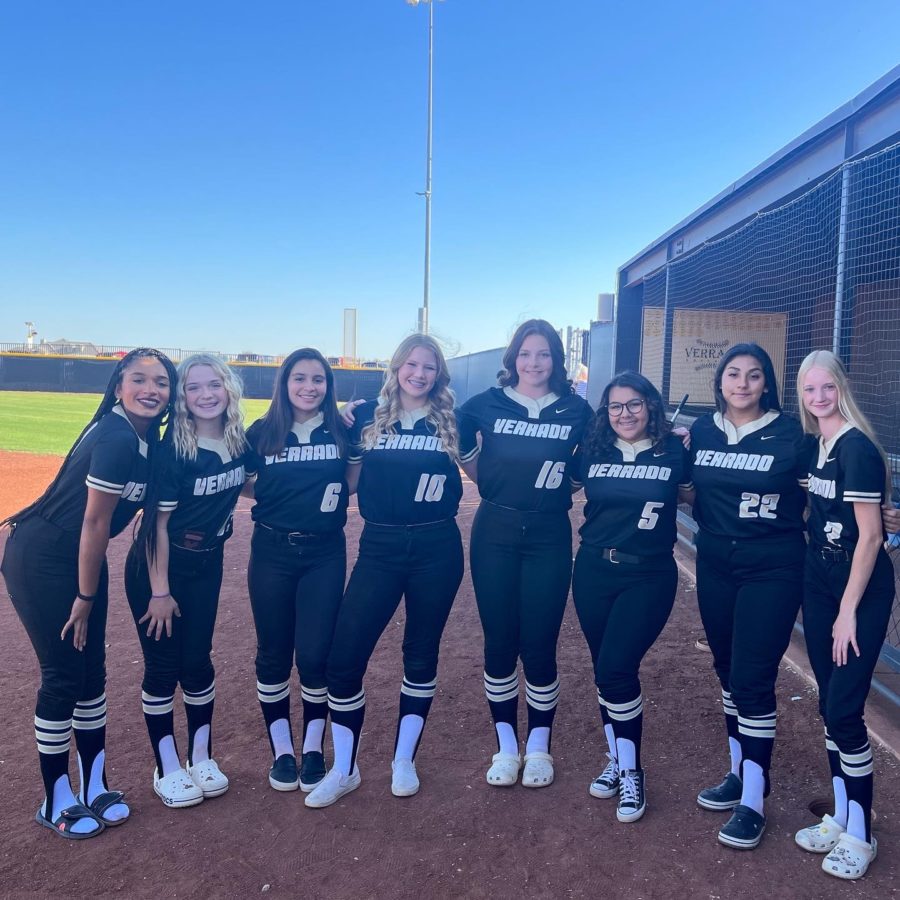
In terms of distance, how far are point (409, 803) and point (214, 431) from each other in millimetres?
1740

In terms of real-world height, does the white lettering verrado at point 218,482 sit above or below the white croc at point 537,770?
above

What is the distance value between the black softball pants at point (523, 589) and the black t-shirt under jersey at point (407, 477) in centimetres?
24


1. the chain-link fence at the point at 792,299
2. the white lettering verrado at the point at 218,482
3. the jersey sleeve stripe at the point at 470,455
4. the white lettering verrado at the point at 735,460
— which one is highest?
the chain-link fence at the point at 792,299

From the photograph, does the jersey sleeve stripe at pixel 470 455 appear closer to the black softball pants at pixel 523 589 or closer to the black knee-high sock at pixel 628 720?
the black softball pants at pixel 523 589

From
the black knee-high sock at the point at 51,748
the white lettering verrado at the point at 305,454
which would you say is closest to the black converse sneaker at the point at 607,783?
the white lettering verrado at the point at 305,454

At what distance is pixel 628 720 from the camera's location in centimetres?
302

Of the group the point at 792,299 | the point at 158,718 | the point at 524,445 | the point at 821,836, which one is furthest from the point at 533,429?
the point at 792,299

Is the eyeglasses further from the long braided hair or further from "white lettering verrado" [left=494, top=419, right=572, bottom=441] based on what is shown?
the long braided hair

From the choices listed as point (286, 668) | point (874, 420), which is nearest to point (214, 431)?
point (286, 668)

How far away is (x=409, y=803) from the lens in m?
3.01

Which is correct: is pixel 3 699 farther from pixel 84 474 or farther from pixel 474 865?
pixel 474 865

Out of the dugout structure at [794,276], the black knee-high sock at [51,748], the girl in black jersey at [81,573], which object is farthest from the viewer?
the dugout structure at [794,276]

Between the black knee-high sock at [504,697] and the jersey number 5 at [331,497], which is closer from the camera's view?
the jersey number 5 at [331,497]

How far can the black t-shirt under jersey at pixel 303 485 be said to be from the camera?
311cm
